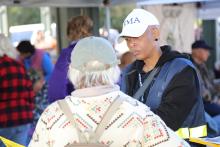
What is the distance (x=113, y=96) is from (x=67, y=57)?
2.12 metres

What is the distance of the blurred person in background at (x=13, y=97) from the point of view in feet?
15.9

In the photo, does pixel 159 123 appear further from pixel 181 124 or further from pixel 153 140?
pixel 181 124

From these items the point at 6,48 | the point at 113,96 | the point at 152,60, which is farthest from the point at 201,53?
the point at 113,96

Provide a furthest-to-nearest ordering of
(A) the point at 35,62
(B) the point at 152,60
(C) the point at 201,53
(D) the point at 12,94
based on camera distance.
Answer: (C) the point at 201,53
(A) the point at 35,62
(D) the point at 12,94
(B) the point at 152,60

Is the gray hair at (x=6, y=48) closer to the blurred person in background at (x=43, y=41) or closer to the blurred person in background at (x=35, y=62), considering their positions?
the blurred person in background at (x=35, y=62)

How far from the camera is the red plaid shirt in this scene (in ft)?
15.9

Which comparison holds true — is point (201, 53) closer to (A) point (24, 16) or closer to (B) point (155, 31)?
(B) point (155, 31)

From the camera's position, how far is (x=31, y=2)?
5691 millimetres

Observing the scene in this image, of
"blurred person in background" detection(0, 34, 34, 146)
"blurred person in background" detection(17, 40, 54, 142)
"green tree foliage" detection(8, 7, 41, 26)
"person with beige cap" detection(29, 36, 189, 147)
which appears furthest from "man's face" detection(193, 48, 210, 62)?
"green tree foliage" detection(8, 7, 41, 26)

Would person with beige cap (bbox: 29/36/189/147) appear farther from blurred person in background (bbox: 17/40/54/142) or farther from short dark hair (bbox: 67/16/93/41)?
blurred person in background (bbox: 17/40/54/142)

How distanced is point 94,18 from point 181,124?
4.24 metres

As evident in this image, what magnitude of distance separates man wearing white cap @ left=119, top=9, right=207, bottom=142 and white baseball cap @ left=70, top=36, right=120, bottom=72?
29.6 inches

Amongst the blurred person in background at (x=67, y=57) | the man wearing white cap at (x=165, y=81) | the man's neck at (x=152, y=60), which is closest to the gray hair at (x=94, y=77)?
the man wearing white cap at (x=165, y=81)

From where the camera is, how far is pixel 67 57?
4.35 m
